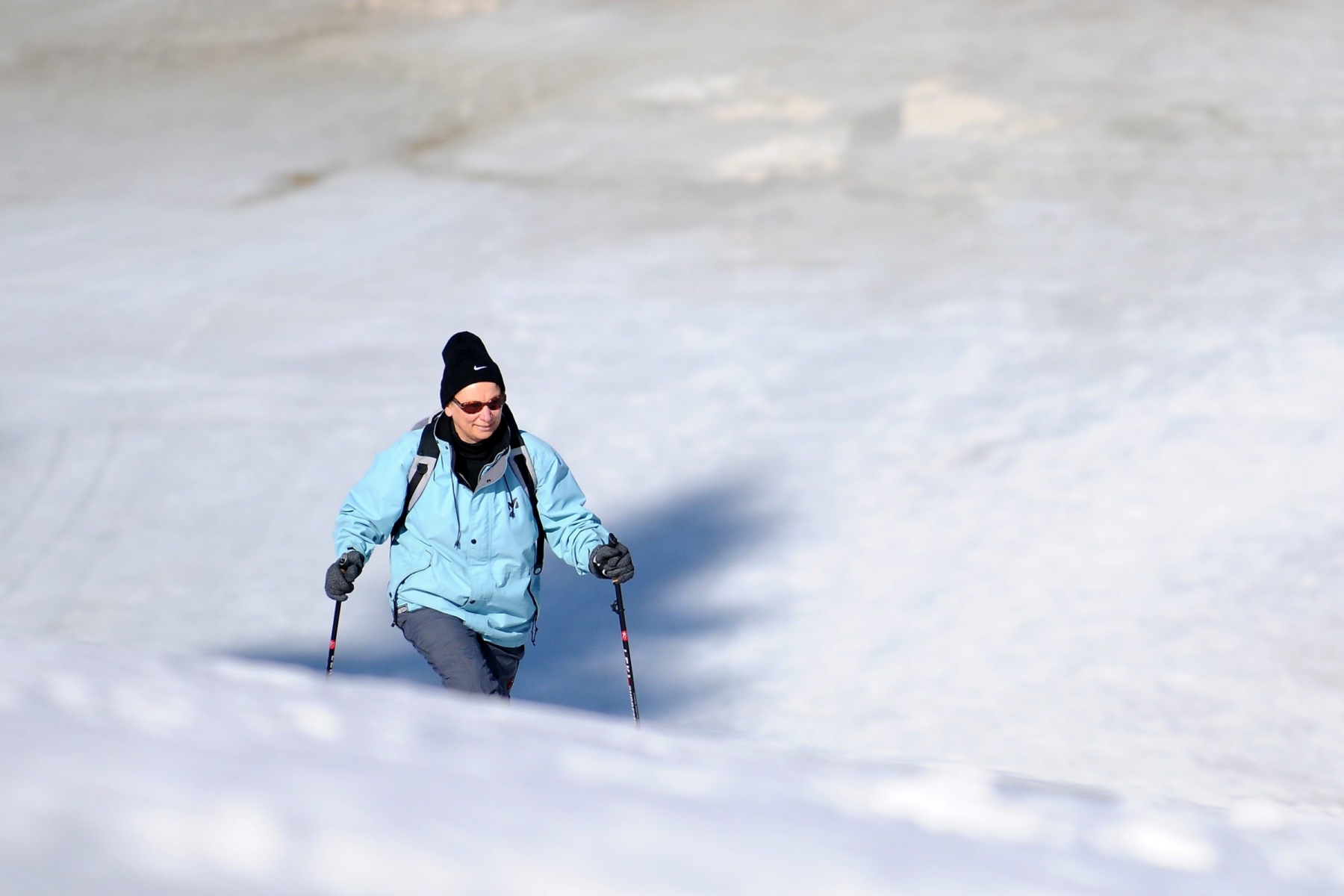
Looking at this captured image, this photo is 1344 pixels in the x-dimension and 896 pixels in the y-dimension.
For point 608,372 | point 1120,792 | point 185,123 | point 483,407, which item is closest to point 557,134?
point 185,123

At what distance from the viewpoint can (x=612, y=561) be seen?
4047mm

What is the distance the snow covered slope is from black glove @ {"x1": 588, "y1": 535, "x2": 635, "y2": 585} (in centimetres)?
298

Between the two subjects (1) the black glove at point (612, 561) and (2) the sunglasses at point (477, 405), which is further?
(1) the black glove at point (612, 561)

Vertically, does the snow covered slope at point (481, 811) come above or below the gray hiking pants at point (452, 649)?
above

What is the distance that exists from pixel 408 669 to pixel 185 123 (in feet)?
25.4

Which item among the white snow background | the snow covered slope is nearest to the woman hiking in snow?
the white snow background

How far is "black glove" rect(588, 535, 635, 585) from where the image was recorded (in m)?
4.03

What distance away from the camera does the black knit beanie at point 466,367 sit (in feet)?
12.5

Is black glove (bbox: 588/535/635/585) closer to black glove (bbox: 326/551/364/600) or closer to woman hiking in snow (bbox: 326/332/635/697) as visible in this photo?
woman hiking in snow (bbox: 326/332/635/697)

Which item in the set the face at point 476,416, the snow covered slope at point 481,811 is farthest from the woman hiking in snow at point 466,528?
the snow covered slope at point 481,811

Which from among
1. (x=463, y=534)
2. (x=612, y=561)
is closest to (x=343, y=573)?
(x=463, y=534)

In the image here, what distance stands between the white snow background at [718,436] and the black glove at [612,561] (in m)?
1.06

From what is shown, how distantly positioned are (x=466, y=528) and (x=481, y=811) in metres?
3.13

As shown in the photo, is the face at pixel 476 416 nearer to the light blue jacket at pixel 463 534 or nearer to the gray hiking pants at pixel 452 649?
the light blue jacket at pixel 463 534
